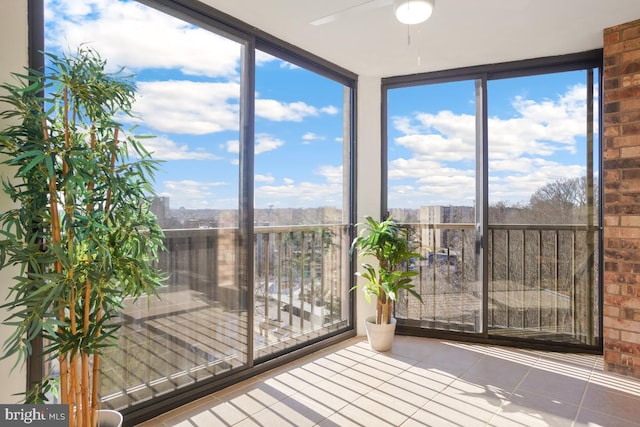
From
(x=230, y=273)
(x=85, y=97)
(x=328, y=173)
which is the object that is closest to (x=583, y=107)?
(x=328, y=173)

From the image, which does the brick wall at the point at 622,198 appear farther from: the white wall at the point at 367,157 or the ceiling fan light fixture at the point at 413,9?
the white wall at the point at 367,157

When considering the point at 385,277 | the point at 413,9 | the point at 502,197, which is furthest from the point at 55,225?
the point at 502,197

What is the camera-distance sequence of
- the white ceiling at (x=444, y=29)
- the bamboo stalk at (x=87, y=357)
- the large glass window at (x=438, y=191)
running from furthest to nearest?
the large glass window at (x=438, y=191) → the white ceiling at (x=444, y=29) → the bamboo stalk at (x=87, y=357)

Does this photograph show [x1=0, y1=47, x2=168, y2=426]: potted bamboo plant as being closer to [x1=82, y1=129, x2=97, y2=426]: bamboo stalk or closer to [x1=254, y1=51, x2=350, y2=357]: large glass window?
[x1=82, y1=129, x2=97, y2=426]: bamboo stalk

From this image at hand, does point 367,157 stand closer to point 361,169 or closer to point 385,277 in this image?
point 361,169

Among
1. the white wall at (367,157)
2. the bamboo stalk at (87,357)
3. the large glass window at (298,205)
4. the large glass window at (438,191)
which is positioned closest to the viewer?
the bamboo stalk at (87,357)

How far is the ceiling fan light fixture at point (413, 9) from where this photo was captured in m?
2.34

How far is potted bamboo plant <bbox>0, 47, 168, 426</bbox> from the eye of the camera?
146 cm

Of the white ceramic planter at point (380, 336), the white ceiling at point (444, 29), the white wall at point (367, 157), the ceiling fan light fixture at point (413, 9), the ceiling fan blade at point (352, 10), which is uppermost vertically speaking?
the white ceiling at point (444, 29)

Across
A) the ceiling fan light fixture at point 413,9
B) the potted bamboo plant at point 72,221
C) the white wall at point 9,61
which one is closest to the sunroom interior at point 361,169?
the white wall at point 9,61

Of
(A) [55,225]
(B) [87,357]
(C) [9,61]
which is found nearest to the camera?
(A) [55,225]

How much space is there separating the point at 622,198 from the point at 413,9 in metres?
2.05

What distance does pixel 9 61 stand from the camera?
178 cm

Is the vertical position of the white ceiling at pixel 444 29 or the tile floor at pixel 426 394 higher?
the white ceiling at pixel 444 29
